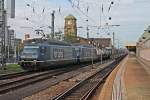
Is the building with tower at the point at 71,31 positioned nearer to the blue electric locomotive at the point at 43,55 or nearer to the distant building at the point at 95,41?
the distant building at the point at 95,41

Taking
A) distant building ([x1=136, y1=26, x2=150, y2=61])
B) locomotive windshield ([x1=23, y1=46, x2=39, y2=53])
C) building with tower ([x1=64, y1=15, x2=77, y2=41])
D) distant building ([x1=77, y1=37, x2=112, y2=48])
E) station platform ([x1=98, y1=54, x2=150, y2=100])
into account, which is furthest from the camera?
building with tower ([x1=64, y1=15, x2=77, y2=41])

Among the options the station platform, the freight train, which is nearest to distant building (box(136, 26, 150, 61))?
the freight train

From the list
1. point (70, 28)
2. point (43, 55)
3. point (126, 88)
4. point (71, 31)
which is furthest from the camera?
point (71, 31)

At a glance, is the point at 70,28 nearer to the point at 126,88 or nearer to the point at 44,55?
the point at 44,55

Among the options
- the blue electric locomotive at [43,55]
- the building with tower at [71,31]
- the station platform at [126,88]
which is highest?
the building with tower at [71,31]

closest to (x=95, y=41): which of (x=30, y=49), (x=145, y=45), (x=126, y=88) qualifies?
(x=145, y=45)

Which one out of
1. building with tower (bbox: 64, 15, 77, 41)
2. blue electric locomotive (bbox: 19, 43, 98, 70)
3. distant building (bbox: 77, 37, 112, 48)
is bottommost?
blue electric locomotive (bbox: 19, 43, 98, 70)

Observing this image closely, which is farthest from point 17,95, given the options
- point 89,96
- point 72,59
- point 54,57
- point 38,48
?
point 72,59

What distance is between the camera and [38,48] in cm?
3594

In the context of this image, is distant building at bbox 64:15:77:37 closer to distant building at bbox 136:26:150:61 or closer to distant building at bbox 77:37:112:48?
distant building at bbox 77:37:112:48

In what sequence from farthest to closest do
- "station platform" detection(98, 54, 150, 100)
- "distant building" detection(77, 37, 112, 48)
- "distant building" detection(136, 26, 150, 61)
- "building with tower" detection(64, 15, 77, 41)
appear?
"building with tower" detection(64, 15, 77, 41)
"distant building" detection(77, 37, 112, 48)
"distant building" detection(136, 26, 150, 61)
"station platform" detection(98, 54, 150, 100)

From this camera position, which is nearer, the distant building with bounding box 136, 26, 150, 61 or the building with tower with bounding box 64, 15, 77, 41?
the distant building with bounding box 136, 26, 150, 61

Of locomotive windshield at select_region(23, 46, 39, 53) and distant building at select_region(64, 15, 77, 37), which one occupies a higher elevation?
distant building at select_region(64, 15, 77, 37)

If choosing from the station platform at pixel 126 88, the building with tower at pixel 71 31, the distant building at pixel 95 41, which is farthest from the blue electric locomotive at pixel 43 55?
the building with tower at pixel 71 31
